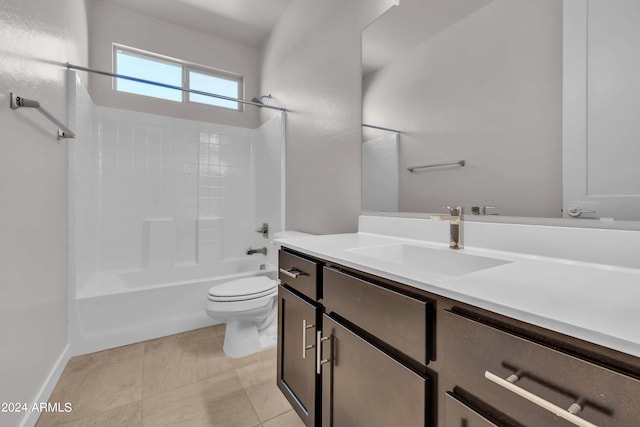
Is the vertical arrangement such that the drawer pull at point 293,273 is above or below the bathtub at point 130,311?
above

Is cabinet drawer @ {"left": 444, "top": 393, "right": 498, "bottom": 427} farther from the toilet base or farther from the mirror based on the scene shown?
the toilet base

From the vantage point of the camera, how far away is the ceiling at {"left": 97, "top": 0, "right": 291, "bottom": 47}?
2455 millimetres

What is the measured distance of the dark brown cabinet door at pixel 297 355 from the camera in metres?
1.05

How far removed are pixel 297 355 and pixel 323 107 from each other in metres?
1.56

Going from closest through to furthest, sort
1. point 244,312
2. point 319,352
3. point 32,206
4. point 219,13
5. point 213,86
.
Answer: point 319,352 < point 32,206 < point 244,312 < point 219,13 < point 213,86

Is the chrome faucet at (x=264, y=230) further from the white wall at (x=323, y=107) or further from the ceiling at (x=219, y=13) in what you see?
the ceiling at (x=219, y=13)

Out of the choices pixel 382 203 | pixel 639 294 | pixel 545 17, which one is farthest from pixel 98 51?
pixel 639 294


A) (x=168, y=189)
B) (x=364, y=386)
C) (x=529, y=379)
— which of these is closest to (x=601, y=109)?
(x=529, y=379)

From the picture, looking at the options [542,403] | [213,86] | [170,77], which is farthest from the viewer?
[213,86]

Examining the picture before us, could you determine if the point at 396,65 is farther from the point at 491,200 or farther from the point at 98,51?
the point at 98,51

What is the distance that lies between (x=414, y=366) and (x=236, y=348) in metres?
1.53

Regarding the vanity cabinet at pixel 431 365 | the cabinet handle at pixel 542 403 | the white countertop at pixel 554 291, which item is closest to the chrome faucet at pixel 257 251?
the vanity cabinet at pixel 431 365

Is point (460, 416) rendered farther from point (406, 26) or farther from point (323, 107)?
point (323, 107)

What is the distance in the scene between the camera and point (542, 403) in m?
0.40
